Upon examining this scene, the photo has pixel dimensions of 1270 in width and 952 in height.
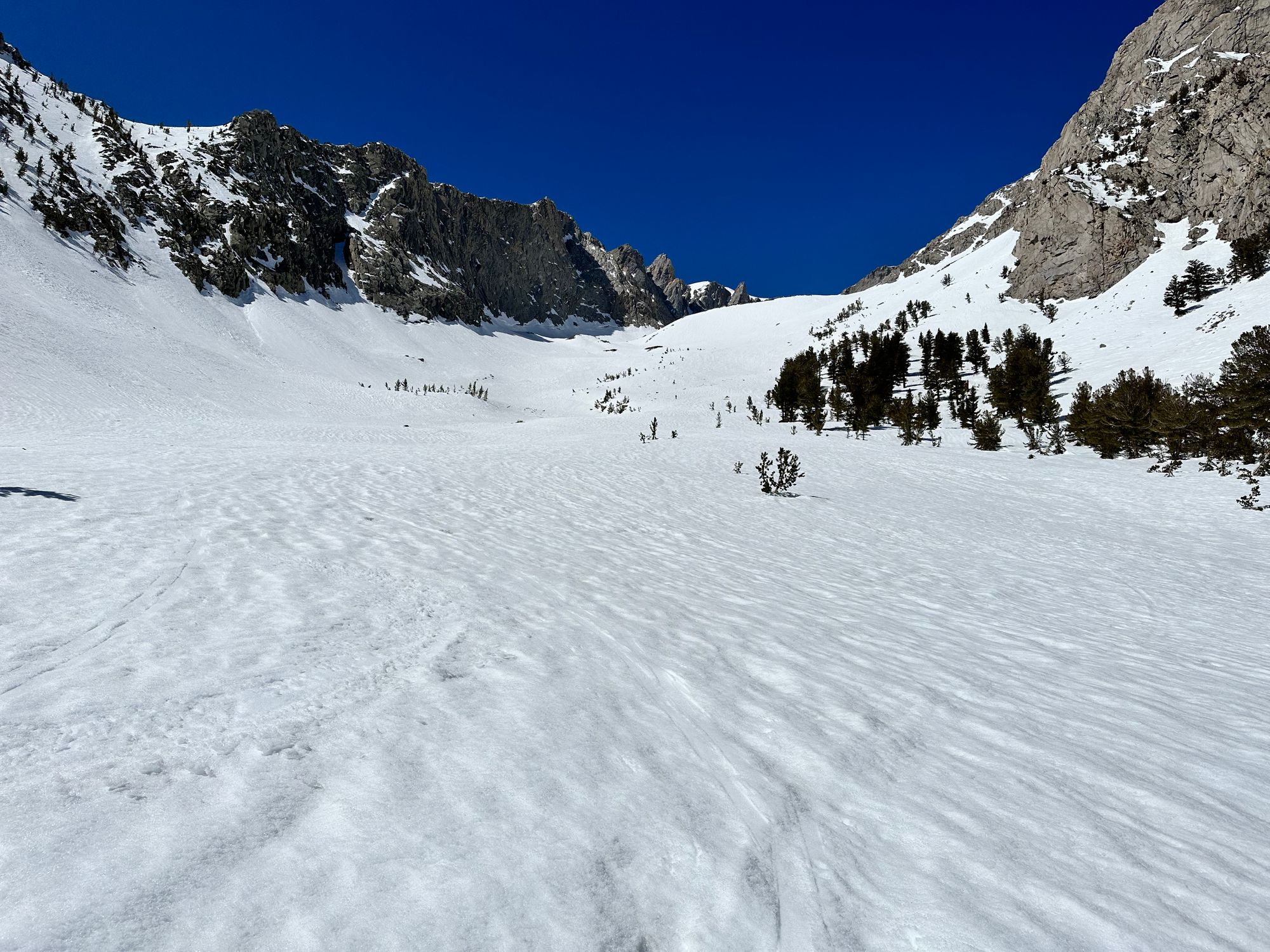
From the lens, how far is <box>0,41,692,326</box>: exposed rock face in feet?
122

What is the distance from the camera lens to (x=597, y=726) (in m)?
2.66

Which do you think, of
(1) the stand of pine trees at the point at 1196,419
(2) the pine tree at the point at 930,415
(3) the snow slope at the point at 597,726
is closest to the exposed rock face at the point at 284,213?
(3) the snow slope at the point at 597,726

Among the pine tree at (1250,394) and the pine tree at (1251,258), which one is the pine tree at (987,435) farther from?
the pine tree at (1251,258)

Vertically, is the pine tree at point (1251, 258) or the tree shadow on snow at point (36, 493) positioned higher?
the pine tree at point (1251, 258)

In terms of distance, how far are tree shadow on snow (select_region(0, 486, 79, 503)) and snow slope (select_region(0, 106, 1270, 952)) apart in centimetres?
14

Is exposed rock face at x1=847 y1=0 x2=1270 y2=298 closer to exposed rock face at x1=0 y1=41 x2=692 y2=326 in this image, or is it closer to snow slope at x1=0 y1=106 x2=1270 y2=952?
snow slope at x1=0 y1=106 x2=1270 y2=952

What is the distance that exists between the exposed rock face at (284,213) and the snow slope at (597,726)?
43.0 m

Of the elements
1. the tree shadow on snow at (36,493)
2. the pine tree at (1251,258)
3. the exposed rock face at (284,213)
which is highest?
the exposed rock face at (284,213)

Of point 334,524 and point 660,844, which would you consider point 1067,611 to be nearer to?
point 660,844

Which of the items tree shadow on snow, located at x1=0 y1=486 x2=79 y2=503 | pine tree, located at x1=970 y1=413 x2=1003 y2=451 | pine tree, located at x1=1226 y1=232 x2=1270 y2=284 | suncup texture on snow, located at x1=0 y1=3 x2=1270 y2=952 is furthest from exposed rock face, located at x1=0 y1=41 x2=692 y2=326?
pine tree, located at x1=1226 y1=232 x2=1270 y2=284

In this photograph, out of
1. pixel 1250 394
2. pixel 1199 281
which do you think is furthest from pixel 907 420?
pixel 1199 281

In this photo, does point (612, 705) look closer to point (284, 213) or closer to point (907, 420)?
point (907, 420)

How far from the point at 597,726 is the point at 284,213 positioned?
67811mm

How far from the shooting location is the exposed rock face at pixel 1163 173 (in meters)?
35.8
